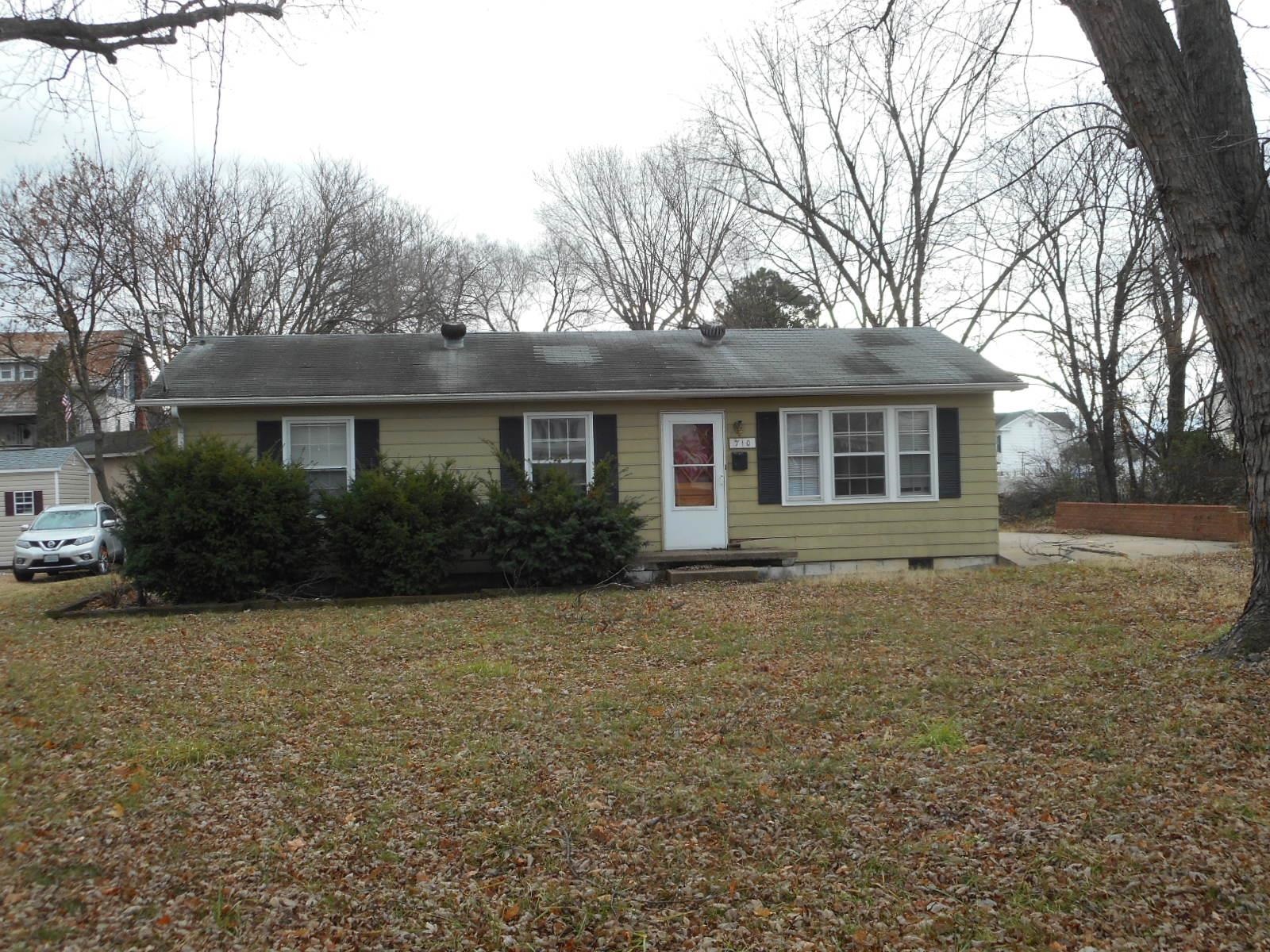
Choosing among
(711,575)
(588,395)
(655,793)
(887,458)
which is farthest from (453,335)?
(655,793)

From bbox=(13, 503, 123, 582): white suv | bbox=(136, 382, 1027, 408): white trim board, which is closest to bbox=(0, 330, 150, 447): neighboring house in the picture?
bbox=(13, 503, 123, 582): white suv

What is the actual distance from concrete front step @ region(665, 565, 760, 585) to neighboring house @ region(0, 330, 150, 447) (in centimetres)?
1207

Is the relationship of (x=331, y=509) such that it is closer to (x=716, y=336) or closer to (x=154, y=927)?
(x=716, y=336)

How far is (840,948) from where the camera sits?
337 centimetres

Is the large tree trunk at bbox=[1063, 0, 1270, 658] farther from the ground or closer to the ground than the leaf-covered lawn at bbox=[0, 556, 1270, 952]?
farther from the ground

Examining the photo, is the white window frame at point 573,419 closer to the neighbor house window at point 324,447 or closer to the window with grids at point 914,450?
the neighbor house window at point 324,447

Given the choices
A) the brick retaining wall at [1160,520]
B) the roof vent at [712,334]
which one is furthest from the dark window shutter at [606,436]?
the brick retaining wall at [1160,520]

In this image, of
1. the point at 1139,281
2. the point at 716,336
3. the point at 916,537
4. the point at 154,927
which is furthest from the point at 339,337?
the point at 1139,281

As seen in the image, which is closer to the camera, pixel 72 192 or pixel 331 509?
pixel 331 509

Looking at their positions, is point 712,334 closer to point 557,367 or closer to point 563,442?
point 557,367

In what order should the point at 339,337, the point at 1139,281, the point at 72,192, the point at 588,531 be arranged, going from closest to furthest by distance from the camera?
1. the point at 588,531
2. the point at 339,337
3. the point at 1139,281
4. the point at 72,192

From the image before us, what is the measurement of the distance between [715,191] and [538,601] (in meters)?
21.0

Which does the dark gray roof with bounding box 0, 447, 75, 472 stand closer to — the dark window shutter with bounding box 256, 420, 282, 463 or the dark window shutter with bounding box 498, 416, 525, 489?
the dark window shutter with bounding box 256, 420, 282, 463

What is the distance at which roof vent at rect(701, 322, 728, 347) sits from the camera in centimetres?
1480
